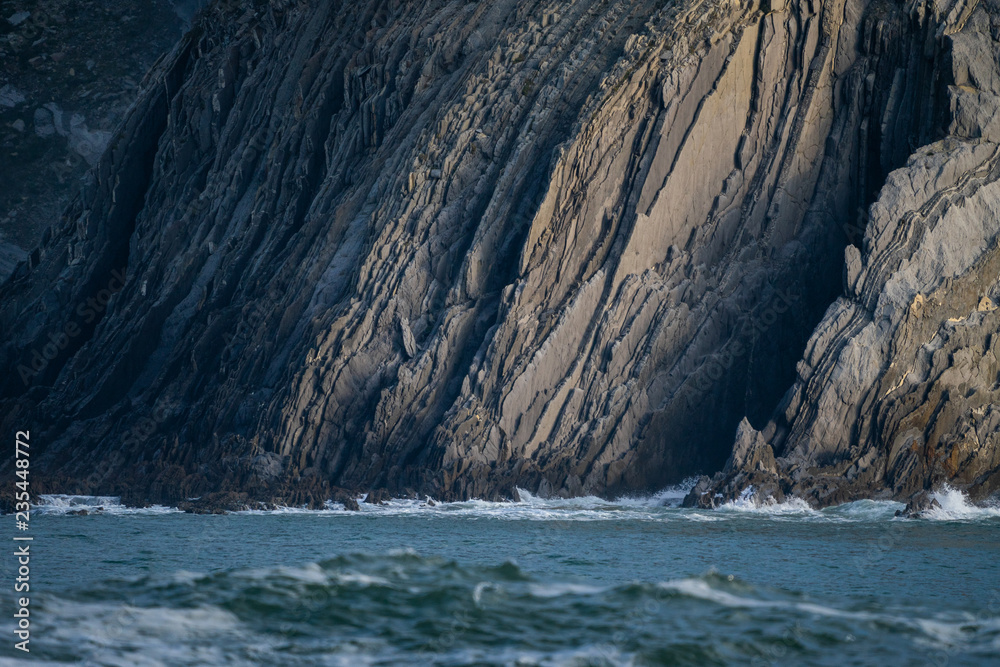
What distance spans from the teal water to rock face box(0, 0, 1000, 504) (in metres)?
12.1

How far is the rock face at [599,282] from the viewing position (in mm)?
39000

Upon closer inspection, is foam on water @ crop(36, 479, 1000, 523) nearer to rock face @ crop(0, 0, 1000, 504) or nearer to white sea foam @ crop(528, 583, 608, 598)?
rock face @ crop(0, 0, 1000, 504)

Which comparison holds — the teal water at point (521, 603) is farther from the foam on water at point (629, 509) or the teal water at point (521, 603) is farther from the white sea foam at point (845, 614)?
the foam on water at point (629, 509)

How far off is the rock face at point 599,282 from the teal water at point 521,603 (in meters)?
12.1

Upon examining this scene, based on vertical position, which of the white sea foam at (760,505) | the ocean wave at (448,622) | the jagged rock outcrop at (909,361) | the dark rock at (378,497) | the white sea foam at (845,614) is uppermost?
the jagged rock outcrop at (909,361)

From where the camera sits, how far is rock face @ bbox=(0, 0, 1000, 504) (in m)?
39.0

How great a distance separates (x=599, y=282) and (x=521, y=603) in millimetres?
27432

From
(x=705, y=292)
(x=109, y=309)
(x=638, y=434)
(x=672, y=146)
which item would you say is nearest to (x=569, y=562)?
(x=638, y=434)

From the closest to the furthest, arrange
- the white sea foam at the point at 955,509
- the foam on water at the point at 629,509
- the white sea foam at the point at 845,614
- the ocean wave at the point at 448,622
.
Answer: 1. the ocean wave at the point at 448,622
2. the white sea foam at the point at 845,614
3. the white sea foam at the point at 955,509
4. the foam on water at the point at 629,509

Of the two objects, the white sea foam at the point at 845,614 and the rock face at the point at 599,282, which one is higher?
the rock face at the point at 599,282

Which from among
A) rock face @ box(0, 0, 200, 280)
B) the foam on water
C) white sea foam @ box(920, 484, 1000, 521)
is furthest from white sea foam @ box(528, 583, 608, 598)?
rock face @ box(0, 0, 200, 280)

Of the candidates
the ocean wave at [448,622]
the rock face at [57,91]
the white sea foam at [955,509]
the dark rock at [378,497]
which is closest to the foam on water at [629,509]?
the white sea foam at [955,509]

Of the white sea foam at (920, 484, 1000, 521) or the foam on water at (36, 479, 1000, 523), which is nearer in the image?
the white sea foam at (920, 484, 1000, 521)

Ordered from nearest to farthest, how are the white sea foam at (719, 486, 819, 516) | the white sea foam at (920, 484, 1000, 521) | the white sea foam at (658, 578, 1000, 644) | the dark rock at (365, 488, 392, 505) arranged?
the white sea foam at (658, 578, 1000, 644) < the white sea foam at (920, 484, 1000, 521) < the white sea foam at (719, 486, 819, 516) < the dark rock at (365, 488, 392, 505)
